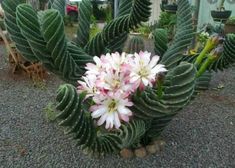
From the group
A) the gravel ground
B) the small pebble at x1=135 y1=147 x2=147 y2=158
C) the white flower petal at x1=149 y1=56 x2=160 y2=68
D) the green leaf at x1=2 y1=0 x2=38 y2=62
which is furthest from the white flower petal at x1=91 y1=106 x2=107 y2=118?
the small pebble at x1=135 y1=147 x2=147 y2=158

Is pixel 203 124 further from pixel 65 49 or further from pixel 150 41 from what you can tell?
pixel 150 41

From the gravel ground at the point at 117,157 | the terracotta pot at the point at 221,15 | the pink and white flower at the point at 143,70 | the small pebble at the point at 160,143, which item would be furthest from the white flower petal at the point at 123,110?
the terracotta pot at the point at 221,15

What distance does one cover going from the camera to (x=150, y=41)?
845cm

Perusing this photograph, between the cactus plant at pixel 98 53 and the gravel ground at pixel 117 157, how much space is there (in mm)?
289

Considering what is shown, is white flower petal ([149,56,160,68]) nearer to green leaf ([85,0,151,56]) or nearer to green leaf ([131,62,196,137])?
green leaf ([131,62,196,137])

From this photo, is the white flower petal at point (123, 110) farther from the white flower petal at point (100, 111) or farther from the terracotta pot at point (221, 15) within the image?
the terracotta pot at point (221, 15)

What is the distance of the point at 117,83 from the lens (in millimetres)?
1552

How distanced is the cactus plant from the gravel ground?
29cm

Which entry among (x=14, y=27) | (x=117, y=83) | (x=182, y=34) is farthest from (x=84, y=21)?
(x=117, y=83)

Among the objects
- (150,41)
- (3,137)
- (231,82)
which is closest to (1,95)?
(3,137)

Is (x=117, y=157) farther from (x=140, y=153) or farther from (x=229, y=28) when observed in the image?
(x=229, y=28)

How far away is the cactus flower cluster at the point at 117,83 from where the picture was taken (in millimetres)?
1537

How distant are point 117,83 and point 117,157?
1.33m

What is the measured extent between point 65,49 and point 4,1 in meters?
0.56
